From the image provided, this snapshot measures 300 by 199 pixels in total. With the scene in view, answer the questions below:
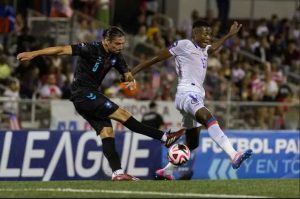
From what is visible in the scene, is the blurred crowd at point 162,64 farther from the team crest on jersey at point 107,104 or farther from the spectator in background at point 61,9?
the team crest on jersey at point 107,104

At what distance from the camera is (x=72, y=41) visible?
2636 cm

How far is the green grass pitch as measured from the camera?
37.7 feet

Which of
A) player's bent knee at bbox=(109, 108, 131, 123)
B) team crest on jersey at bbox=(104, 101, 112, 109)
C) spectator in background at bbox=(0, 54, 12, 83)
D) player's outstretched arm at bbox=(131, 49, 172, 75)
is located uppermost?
player's outstretched arm at bbox=(131, 49, 172, 75)

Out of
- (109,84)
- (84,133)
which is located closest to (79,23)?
(109,84)

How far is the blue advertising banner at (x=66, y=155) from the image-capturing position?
A: 19672 mm

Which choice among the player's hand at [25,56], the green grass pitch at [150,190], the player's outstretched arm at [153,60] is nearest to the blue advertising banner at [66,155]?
the player's outstretched arm at [153,60]

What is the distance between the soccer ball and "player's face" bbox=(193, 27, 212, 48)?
174 cm

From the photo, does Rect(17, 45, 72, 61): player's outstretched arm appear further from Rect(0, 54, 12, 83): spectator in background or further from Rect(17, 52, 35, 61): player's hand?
Rect(0, 54, 12, 83): spectator in background

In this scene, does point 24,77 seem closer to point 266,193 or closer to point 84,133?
point 84,133

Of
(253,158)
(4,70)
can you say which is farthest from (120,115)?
(4,70)

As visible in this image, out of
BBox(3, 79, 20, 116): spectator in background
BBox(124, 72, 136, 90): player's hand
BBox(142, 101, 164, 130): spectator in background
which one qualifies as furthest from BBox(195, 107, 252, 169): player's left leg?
BBox(142, 101, 164, 130): spectator in background

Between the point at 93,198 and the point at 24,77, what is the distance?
13428 mm

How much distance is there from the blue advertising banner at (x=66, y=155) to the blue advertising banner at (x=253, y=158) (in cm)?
56

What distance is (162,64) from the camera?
26766 mm
